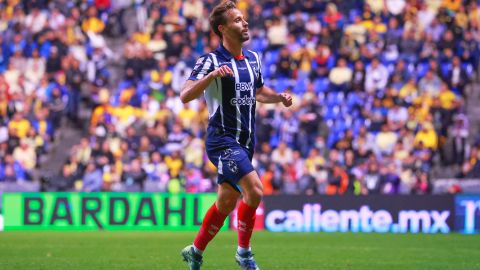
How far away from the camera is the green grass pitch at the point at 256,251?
11.7m

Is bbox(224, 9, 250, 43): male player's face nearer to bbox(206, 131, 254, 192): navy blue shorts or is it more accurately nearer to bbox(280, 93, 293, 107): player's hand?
bbox(280, 93, 293, 107): player's hand

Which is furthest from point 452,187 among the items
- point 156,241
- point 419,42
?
point 156,241

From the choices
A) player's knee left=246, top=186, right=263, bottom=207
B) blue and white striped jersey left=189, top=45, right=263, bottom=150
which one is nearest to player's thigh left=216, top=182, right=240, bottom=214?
player's knee left=246, top=186, right=263, bottom=207

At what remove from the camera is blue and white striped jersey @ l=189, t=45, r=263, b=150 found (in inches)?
374

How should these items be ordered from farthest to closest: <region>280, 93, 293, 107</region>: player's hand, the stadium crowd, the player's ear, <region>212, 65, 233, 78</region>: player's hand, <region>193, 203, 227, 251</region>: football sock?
1. the stadium crowd
2. <region>280, 93, 293, 107</region>: player's hand
3. the player's ear
4. <region>193, 203, 227, 251</region>: football sock
5. <region>212, 65, 233, 78</region>: player's hand

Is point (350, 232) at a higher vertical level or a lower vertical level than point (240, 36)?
lower

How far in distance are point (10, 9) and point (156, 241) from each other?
45.6 ft

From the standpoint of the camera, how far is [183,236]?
19141 millimetres

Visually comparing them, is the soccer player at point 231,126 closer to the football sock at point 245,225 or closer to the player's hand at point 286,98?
the football sock at point 245,225

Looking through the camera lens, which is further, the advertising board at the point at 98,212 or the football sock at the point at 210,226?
the advertising board at the point at 98,212

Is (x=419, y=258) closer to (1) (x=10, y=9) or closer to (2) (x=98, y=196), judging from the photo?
(2) (x=98, y=196)

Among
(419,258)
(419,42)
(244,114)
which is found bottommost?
(419,258)

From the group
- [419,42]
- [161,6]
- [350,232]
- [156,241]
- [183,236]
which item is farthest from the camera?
[161,6]

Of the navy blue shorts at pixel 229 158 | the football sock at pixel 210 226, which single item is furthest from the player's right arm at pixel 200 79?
the football sock at pixel 210 226
